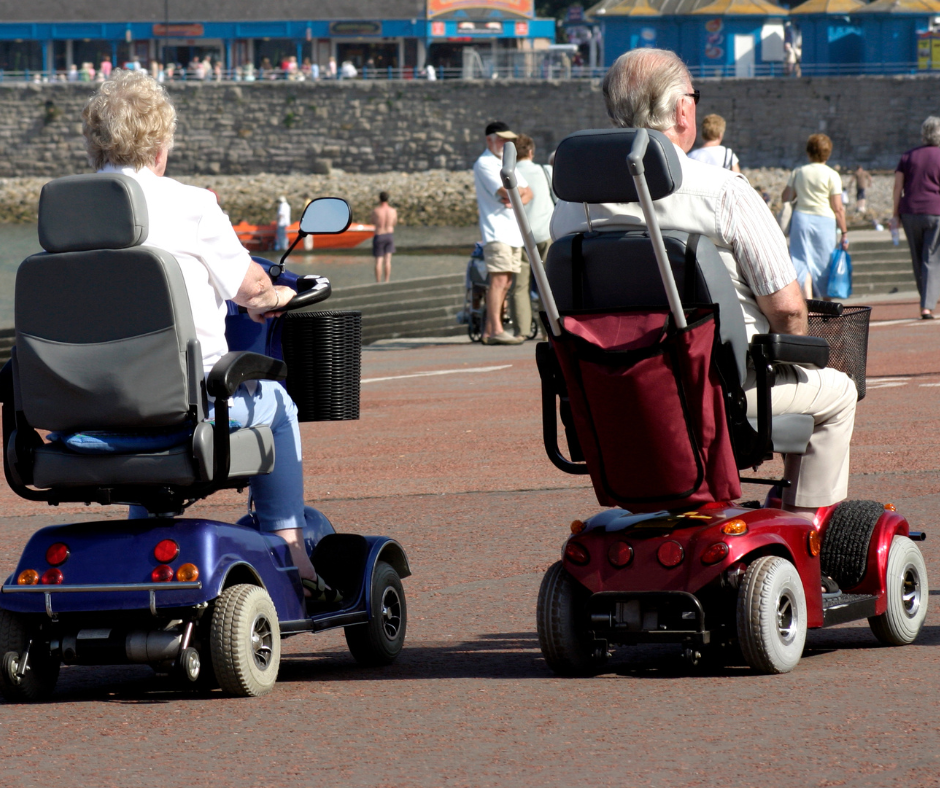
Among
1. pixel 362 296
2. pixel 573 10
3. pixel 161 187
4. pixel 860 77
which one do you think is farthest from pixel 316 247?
pixel 161 187

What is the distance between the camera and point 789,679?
14.2ft

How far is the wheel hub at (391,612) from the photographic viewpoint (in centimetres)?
502

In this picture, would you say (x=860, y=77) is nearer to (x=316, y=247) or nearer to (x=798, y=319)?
(x=316, y=247)

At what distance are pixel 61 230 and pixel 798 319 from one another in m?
2.01

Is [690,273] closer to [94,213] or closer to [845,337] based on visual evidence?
[845,337]

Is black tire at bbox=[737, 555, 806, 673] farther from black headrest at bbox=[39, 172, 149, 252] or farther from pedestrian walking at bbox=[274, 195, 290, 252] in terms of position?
pedestrian walking at bbox=[274, 195, 290, 252]

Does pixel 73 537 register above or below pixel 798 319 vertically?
below

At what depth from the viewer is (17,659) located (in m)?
4.40

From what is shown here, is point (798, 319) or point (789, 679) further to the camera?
point (798, 319)

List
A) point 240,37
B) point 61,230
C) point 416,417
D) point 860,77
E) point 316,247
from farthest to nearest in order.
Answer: point 240,37, point 860,77, point 316,247, point 416,417, point 61,230

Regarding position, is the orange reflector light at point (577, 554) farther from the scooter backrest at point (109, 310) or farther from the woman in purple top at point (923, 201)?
the woman in purple top at point (923, 201)

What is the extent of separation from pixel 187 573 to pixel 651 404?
1.28 metres

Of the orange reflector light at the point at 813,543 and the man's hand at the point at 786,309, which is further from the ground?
the man's hand at the point at 786,309

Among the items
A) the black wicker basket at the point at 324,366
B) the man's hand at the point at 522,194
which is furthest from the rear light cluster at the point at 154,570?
the man's hand at the point at 522,194
